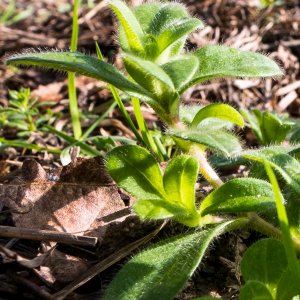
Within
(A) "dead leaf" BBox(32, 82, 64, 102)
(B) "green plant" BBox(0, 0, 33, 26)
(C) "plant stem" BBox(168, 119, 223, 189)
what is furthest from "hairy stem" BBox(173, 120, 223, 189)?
(B) "green plant" BBox(0, 0, 33, 26)

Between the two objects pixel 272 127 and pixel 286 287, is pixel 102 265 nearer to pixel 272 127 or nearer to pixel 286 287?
pixel 286 287

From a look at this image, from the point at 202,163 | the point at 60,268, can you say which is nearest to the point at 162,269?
the point at 60,268

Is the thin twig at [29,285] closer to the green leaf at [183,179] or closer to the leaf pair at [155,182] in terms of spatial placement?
the leaf pair at [155,182]

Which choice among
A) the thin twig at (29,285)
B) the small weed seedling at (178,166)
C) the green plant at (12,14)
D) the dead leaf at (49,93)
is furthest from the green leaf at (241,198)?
the green plant at (12,14)

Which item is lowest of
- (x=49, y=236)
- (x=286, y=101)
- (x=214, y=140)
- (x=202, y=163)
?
(x=286, y=101)

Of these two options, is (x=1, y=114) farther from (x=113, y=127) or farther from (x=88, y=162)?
(x=88, y=162)

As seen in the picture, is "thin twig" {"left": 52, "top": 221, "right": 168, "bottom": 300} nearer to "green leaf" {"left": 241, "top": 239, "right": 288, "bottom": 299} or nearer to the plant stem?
the plant stem
